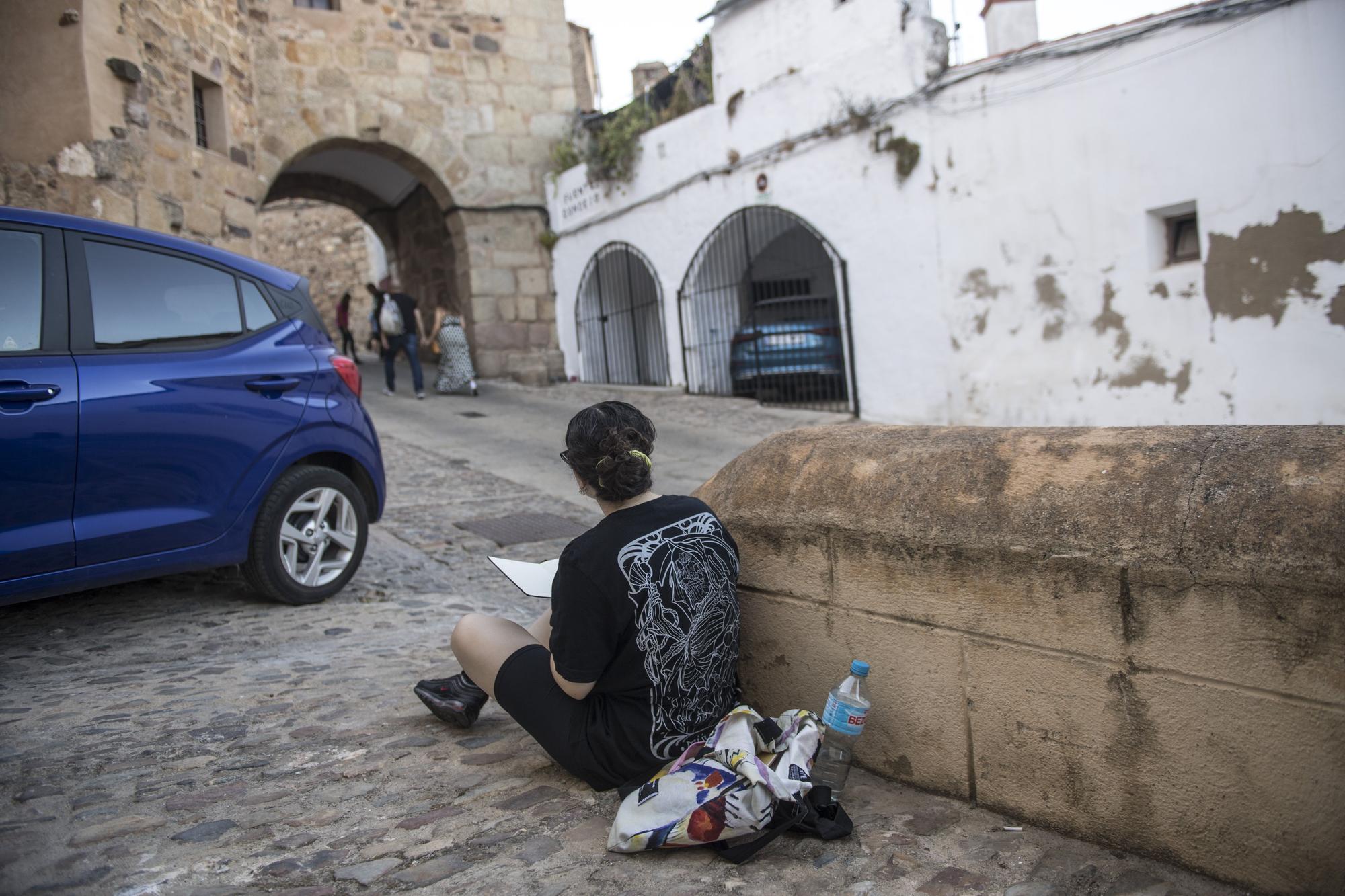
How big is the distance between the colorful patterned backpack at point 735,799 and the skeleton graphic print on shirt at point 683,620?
0.13m

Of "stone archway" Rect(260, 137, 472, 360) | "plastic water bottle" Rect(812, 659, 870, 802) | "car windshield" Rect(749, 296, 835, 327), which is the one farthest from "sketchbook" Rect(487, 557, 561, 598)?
"stone archway" Rect(260, 137, 472, 360)

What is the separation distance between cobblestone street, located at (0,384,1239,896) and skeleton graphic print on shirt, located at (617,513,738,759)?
31 centimetres

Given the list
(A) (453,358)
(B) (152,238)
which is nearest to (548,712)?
(B) (152,238)

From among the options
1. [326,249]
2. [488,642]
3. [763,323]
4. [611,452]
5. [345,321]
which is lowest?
[488,642]

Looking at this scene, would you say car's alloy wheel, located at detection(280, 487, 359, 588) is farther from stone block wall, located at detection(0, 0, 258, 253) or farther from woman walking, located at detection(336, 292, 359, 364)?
woman walking, located at detection(336, 292, 359, 364)

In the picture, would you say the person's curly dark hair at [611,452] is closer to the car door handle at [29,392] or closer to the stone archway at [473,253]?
the car door handle at [29,392]

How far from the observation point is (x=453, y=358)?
1405cm

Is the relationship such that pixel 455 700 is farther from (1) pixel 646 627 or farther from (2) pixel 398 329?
(2) pixel 398 329

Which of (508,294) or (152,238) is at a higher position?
(508,294)

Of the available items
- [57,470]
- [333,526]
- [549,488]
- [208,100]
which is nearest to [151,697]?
[57,470]

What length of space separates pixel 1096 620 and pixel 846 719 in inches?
26.5

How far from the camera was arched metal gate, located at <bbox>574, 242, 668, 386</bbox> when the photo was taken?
15.5 m

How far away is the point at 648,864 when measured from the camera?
90.9 inches

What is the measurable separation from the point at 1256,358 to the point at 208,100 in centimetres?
1104
